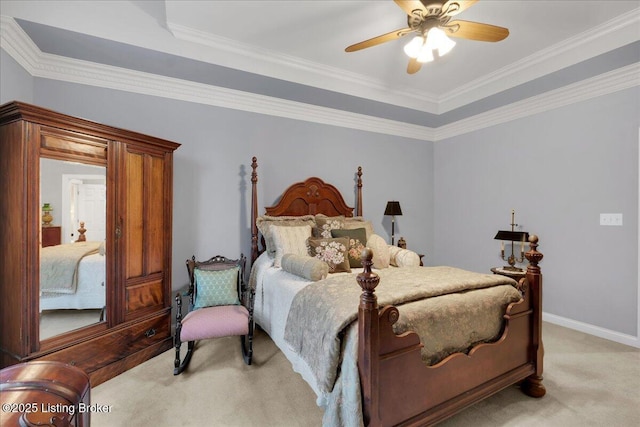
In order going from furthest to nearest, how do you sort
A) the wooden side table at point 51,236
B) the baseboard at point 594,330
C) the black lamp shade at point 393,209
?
the black lamp shade at point 393,209
the baseboard at point 594,330
the wooden side table at point 51,236

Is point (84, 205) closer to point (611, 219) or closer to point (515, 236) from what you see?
point (515, 236)

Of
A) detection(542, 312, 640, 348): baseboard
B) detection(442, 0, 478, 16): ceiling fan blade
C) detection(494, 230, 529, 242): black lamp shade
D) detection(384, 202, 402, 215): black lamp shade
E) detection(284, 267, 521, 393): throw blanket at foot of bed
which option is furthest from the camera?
detection(384, 202, 402, 215): black lamp shade

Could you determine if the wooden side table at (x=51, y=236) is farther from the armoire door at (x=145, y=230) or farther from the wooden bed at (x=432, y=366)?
the wooden bed at (x=432, y=366)

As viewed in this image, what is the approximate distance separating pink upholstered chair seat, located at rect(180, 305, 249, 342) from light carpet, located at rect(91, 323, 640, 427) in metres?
0.30

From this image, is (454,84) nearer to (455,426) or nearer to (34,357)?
(455,426)

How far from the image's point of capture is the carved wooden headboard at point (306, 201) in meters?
3.31

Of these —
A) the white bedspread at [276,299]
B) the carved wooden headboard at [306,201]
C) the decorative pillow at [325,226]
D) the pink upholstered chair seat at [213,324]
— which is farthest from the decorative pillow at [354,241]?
the pink upholstered chair seat at [213,324]

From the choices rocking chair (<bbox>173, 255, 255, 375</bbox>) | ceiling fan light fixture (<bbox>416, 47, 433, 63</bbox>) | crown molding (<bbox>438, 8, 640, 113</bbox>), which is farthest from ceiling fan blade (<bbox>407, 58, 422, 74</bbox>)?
rocking chair (<bbox>173, 255, 255, 375</bbox>)

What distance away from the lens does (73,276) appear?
2018 millimetres

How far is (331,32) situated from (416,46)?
2.75 ft

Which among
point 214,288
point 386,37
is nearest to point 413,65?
point 386,37

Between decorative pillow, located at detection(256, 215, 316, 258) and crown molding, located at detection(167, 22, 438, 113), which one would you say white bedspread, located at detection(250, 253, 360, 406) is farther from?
crown molding, located at detection(167, 22, 438, 113)

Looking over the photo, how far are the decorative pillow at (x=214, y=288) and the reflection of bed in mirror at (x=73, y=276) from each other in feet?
2.34

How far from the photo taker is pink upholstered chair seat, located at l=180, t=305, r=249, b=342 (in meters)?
2.22
